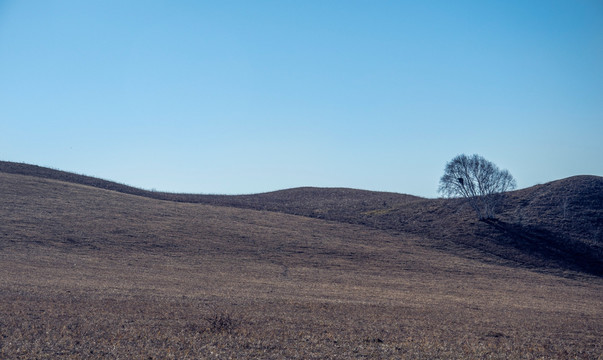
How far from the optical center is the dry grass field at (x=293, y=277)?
1264 centimetres

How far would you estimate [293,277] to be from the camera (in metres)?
26.5

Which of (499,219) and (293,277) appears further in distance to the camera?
(499,219)

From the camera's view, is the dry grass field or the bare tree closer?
the dry grass field

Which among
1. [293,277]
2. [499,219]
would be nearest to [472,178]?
[499,219]

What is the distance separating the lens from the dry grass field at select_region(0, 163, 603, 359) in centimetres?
1264


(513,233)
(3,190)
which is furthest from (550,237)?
(3,190)

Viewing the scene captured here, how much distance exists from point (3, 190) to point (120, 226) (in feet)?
42.8

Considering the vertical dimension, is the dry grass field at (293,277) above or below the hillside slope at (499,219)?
below

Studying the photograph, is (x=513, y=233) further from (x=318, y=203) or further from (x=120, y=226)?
(x=120, y=226)

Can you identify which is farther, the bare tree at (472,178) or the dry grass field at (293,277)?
the bare tree at (472,178)

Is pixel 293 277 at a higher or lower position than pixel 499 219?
lower

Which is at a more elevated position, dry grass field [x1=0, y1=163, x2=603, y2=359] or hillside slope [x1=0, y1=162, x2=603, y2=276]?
hillside slope [x1=0, y1=162, x2=603, y2=276]

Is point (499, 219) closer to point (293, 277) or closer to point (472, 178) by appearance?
point (472, 178)

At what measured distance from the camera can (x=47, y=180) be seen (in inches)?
1865
